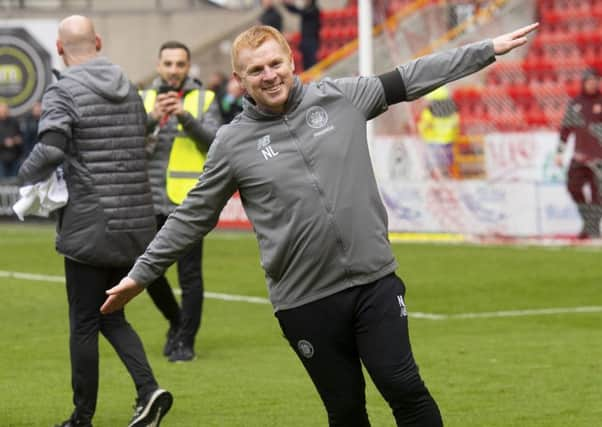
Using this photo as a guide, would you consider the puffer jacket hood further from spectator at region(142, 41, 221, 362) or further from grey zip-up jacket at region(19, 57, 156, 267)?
spectator at region(142, 41, 221, 362)

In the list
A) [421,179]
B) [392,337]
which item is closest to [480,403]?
[392,337]

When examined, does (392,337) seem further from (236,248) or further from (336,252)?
(236,248)

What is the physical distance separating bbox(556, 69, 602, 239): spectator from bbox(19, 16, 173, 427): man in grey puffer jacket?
11.3m

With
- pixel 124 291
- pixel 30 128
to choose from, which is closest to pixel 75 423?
pixel 124 291

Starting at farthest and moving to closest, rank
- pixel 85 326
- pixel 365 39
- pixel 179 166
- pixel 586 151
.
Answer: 1. pixel 365 39
2. pixel 586 151
3. pixel 179 166
4. pixel 85 326

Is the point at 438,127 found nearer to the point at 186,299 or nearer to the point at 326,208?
the point at 186,299

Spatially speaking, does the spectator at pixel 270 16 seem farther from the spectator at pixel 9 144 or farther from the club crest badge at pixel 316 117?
the club crest badge at pixel 316 117

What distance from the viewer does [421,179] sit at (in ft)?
64.6

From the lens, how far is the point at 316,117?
571 centimetres

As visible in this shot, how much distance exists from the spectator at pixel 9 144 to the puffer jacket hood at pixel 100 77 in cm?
1861

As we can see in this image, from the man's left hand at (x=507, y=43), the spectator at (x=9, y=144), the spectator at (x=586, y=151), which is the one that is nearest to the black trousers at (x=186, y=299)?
the man's left hand at (x=507, y=43)

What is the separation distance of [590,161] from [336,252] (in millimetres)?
13417

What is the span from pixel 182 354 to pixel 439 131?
1121 centimetres

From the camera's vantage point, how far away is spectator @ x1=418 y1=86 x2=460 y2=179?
19939 mm
